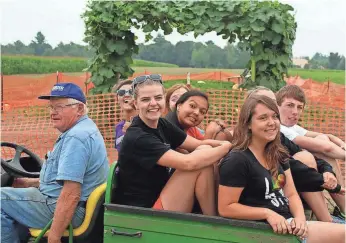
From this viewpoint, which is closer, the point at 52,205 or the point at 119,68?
the point at 52,205

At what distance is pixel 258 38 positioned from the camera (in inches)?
395

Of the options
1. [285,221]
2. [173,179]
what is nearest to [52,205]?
[173,179]

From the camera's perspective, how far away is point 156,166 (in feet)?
10.2

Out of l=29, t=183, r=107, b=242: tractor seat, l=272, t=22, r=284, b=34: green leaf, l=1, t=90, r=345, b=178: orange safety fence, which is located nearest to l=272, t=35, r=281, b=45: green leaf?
l=272, t=22, r=284, b=34: green leaf

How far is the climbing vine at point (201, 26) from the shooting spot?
9.99m

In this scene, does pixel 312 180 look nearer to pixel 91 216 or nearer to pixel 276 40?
pixel 91 216

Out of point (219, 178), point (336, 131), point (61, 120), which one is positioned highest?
point (61, 120)

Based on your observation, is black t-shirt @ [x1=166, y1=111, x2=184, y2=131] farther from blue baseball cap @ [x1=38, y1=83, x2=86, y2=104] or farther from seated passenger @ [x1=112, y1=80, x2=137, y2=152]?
seated passenger @ [x1=112, y1=80, x2=137, y2=152]

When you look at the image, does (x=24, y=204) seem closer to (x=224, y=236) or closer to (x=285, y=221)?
(x=224, y=236)

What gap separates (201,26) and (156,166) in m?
7.31

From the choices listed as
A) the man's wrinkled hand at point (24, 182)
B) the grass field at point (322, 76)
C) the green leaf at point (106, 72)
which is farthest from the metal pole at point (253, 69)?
the grass field at point (322, 76)

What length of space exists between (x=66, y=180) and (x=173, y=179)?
2.30ft

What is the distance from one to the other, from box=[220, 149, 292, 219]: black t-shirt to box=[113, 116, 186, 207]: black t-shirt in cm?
41

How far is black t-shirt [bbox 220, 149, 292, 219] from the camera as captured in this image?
2.78 meters
